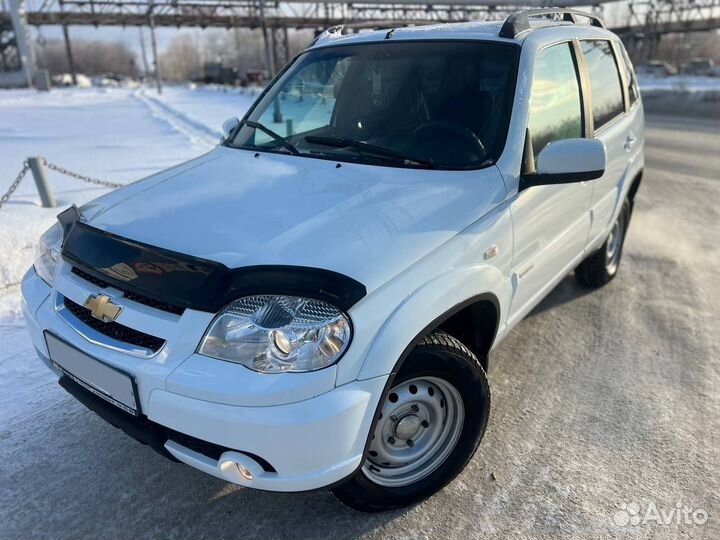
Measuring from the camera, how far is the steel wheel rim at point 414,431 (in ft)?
7.42

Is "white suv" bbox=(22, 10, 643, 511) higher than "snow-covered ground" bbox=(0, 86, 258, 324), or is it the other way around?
"white suv" bbox=(22, 10, 643, 511)

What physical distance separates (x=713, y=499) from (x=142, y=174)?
7.83 meters

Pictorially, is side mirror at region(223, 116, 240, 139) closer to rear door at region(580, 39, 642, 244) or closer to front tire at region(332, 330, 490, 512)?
front tire at region(332, 330, 490, 512)

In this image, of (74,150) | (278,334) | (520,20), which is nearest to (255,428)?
(278,334)

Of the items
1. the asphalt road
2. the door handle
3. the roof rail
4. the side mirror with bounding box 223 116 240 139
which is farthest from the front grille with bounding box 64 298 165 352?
the door handle

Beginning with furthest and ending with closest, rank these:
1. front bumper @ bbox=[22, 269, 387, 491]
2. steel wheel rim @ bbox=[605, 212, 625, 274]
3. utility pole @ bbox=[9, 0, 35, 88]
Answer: utility pole @ bbox=[9, 0, 35, 88] → steel wheel rim @ bbox=[605, 212, 625, 274] → front bumper @ bbox=[22, 269, 387, 491]

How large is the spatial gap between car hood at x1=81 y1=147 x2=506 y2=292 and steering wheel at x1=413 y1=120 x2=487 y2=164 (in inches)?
5.9

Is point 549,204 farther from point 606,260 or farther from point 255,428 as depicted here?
point 255,428

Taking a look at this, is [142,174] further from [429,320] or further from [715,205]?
[715,205]

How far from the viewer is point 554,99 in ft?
10.3

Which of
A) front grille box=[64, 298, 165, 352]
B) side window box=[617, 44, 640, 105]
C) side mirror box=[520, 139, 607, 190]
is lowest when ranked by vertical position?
front grille box=[64, 298, 165, 352]

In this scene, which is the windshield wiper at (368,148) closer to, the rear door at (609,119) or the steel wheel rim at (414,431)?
the steel wheel rim at (414,431)

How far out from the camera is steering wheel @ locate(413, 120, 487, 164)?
2725 millimetres

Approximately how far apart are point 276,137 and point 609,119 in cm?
235
